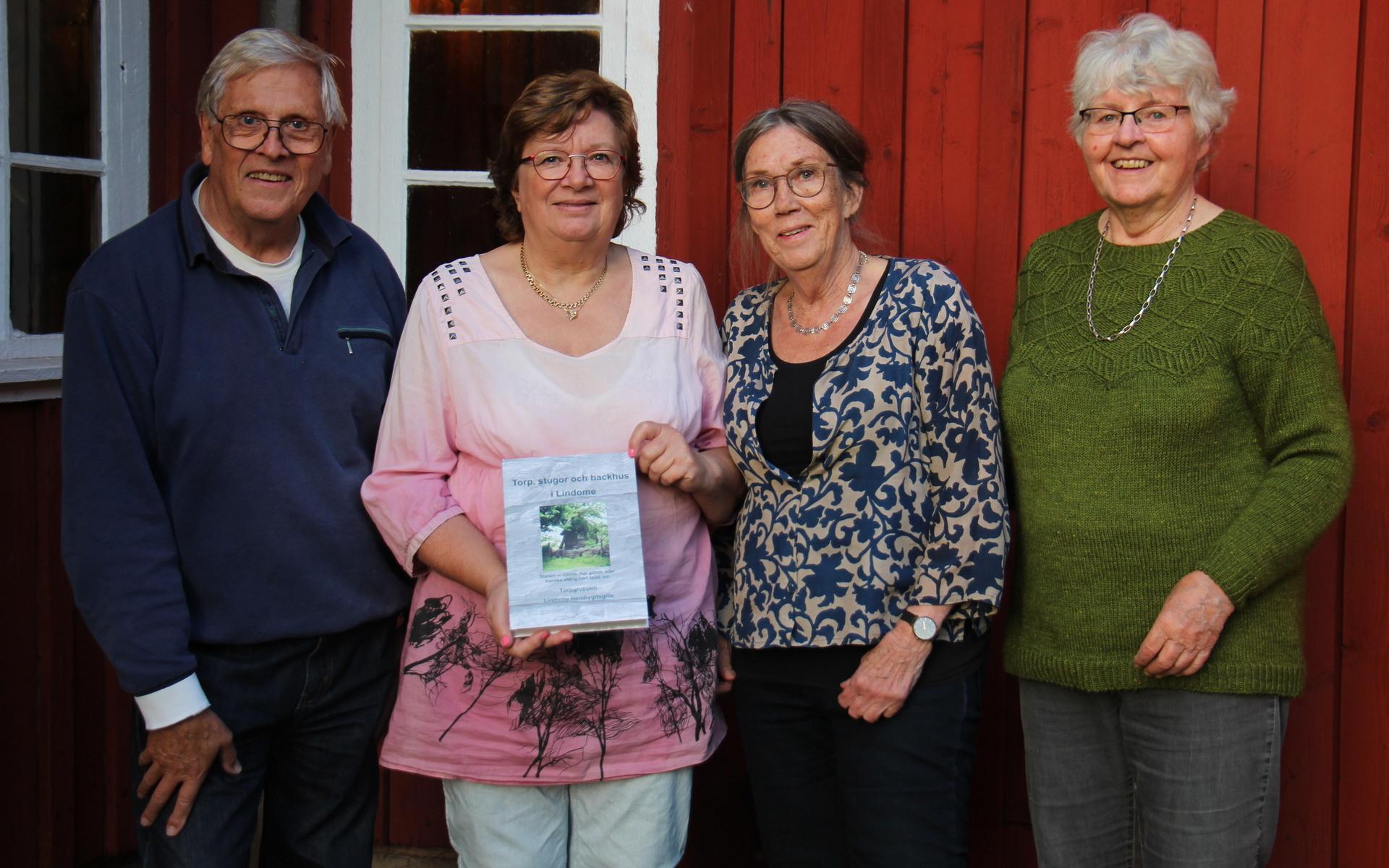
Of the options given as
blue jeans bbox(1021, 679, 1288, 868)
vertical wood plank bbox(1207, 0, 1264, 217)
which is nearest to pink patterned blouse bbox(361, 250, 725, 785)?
blue jeans bbox(1021, 679, 1288, 868)

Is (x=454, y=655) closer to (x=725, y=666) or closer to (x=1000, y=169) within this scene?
(x=725, y=666)

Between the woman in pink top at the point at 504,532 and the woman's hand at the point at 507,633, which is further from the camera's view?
the woman in pink top at the point at 504,532

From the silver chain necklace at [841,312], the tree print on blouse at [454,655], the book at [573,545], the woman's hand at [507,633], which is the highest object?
the silver chain necklace at [841,312]

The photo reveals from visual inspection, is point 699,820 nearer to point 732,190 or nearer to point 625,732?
point 625,732

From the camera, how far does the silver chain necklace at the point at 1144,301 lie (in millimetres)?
2143

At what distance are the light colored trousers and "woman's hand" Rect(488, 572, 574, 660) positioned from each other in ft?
1.05

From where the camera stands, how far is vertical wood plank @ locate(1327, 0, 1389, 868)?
267 centimetres

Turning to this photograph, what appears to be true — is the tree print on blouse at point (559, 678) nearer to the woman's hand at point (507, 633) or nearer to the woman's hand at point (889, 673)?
the woman's hand at point (507, 633)

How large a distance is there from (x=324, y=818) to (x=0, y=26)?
200 centimetres

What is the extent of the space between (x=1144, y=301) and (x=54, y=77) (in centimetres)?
263

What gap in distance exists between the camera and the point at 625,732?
219 centimetres

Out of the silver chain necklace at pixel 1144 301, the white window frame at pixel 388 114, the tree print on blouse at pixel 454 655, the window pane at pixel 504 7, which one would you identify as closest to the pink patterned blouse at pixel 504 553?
the tree print on blouse at pixel 454 655

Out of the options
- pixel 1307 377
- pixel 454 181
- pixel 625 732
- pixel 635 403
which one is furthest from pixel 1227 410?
pixel 454 181

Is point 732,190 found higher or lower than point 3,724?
higher
